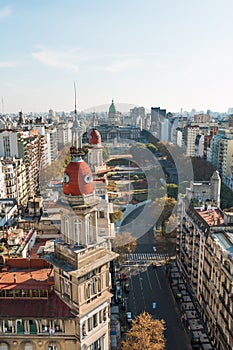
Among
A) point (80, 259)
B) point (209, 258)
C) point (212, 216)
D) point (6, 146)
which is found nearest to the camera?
point (80, 259)

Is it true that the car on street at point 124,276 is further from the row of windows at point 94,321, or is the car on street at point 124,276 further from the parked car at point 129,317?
the row of windows at point 94,321

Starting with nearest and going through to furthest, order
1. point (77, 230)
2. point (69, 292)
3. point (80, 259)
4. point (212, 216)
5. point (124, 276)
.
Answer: point (80, 259) < point (69, 292) < point (77, 230) < point (212, 216) < point (124, 276)

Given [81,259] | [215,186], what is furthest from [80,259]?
[215,186]

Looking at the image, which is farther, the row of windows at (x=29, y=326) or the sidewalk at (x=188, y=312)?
the sidewalk at (x=188, y=312)

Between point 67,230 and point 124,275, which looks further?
point 124,275

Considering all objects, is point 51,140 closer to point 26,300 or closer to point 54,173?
point 54,173

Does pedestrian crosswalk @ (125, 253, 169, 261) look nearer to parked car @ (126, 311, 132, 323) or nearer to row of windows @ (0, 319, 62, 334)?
parked car @ (126, 311, 132, 323)

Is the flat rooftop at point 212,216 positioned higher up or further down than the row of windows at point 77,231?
further down

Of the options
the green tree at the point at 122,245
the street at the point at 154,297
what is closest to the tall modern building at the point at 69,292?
the street at the point at 154,297

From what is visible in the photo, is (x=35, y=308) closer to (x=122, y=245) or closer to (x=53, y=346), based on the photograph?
(x=53, y=346)
